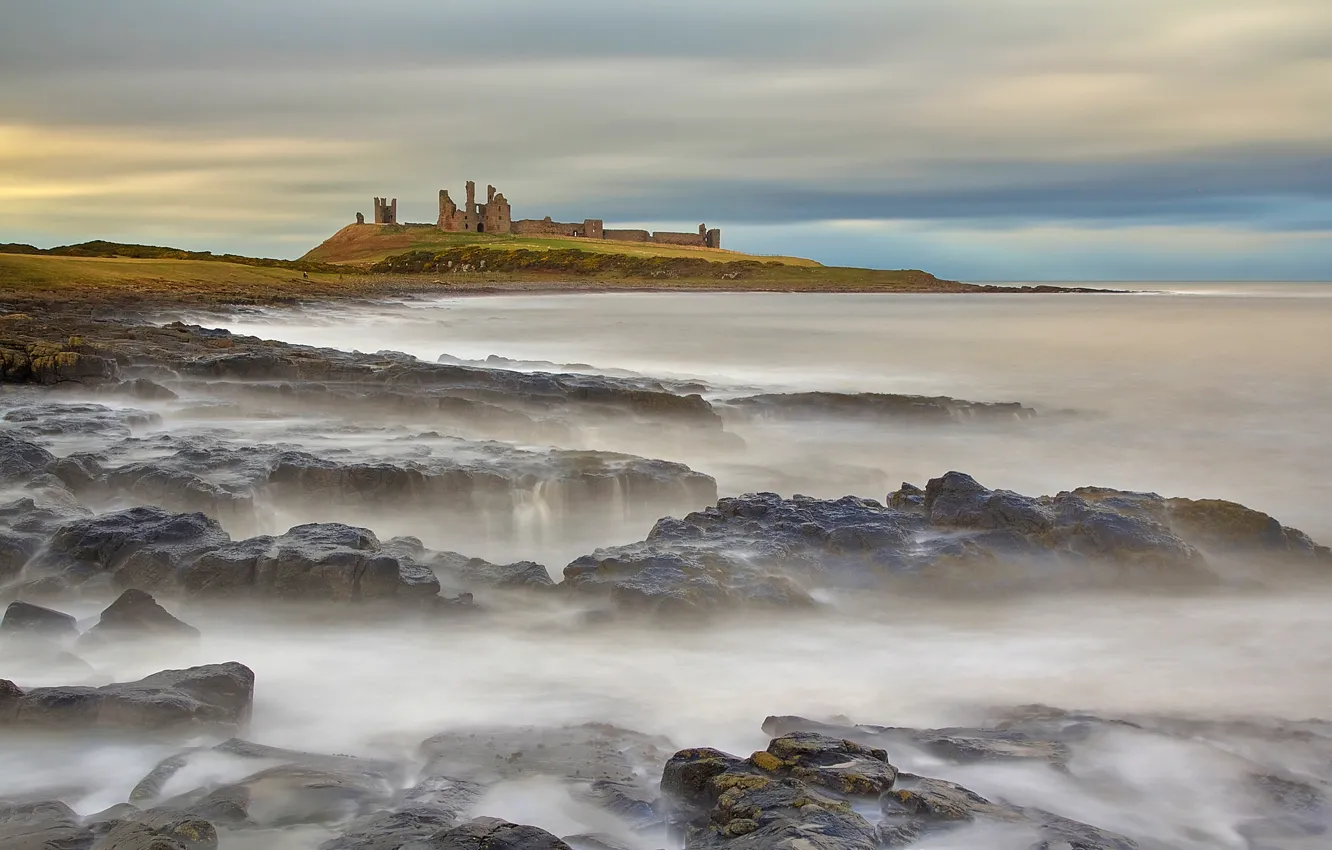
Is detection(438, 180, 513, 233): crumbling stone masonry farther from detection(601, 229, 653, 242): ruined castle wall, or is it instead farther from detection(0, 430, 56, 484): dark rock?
detection(0, 430, 56, 484): dark rock

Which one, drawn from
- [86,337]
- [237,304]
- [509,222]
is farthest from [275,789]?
[509,222]

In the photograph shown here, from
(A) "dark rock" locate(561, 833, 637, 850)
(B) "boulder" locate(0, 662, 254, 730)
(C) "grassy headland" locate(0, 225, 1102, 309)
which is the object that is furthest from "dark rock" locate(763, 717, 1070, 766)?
(C) "grassy headland" locate(0, 225, 1102, 309)

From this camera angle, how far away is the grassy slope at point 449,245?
372 ft

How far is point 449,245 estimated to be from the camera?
11412cm

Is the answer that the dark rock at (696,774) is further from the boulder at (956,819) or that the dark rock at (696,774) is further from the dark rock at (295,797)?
the dark rock at (295,797)

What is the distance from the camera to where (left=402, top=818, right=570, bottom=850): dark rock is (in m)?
3.71

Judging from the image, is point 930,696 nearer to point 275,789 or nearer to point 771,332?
point 275,789

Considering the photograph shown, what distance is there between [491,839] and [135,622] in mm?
3776

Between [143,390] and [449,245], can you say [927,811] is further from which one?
[449,245]

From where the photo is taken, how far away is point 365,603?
7.20 metres

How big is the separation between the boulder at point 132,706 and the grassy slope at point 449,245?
103 metres

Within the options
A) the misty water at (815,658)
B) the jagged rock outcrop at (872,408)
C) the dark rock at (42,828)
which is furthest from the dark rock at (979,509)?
the jagged rock outcrop at (872,408)

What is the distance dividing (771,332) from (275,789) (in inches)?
1518

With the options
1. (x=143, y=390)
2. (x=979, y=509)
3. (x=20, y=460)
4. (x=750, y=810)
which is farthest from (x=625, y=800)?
(x=143, y=390)
